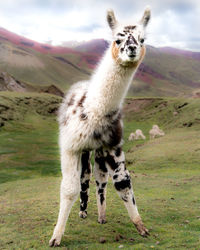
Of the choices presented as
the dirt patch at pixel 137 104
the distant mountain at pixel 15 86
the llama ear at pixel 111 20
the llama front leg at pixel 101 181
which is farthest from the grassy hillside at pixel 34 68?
the llama ear at pixel 111 20

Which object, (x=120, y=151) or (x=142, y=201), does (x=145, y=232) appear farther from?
(x=142, y=201)

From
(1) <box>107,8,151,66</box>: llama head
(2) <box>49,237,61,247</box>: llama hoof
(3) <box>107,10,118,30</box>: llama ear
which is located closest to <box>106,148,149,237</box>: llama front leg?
(2) <box>49,237,61,247</box>: llama hoof

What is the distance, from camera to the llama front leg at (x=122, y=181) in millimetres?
5547

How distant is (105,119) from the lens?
202 inches

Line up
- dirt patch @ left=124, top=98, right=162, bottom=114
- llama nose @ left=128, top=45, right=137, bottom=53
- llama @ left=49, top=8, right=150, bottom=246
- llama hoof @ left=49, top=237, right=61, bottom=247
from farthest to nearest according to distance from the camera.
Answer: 1. dirt patch @ left=124, top=98, right=162, bottom=114
2. llama hoof @ left=49, top=237, right=61, bottom=247
3. llama @ left=49, top=8, right=150, bottom=246
4. llama nose @ left=128, top=45, right=137, bottom=53

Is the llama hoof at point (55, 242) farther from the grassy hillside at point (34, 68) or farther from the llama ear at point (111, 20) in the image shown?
the grassy hillside at point (34, 68)

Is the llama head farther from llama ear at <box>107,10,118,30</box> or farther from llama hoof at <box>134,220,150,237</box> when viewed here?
llama hoof at <box>134,220,150,237</box>

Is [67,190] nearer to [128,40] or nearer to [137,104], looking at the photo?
[128,40]

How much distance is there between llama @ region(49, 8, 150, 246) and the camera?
15.9ft

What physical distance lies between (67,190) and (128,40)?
2894 millimetres

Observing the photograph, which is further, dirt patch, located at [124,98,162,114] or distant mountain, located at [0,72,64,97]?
distant mountain, located at [0,72,64,97]

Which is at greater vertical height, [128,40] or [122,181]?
[128,40]

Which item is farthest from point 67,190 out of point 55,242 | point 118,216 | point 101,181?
point 118,216

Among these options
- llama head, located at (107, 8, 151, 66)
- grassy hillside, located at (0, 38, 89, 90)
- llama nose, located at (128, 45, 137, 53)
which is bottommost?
llama nose, located at (128, 45, 137, 53)
